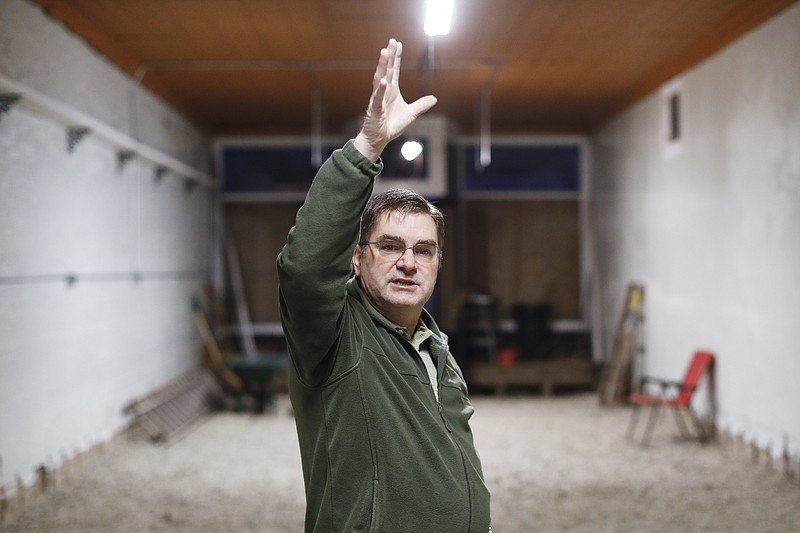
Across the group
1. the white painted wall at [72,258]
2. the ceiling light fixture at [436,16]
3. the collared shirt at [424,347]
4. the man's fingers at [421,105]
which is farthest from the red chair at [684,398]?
the man's fingers at [421,105]

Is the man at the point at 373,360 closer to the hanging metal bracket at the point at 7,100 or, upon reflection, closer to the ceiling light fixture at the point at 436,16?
the ceiling light fixture at the point at 436,16

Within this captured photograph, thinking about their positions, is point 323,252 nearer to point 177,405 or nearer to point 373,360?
point 373,360

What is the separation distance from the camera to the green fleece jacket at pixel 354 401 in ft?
4.99

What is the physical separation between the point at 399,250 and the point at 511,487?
4185 mm

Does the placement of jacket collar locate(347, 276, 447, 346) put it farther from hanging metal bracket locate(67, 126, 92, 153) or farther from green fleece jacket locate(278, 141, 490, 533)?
hanging metal bracket locate(67, 126, 92, 153)

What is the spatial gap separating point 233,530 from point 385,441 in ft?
11.1

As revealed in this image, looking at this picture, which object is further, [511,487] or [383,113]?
[511,487]

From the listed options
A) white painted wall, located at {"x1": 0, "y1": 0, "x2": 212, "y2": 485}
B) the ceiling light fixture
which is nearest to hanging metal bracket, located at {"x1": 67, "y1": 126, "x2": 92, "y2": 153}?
white painted wall, located at {"x1": 0, "y1": 0, "x2": 212, "y2": 485}

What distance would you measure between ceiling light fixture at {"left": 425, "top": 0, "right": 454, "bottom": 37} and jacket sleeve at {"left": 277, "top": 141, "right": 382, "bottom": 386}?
194 centimetres

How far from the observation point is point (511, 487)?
5547 millimetres

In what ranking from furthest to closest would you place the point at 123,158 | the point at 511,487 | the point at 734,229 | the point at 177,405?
the point at 177,405 → the point at 123,158 → the point at 734,229 → the point at 511,487

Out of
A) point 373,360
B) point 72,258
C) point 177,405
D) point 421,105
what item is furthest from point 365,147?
point 177,405

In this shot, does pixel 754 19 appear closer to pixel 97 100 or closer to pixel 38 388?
pixel 97 100

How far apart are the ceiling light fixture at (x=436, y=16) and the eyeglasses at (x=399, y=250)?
1.80 meters
